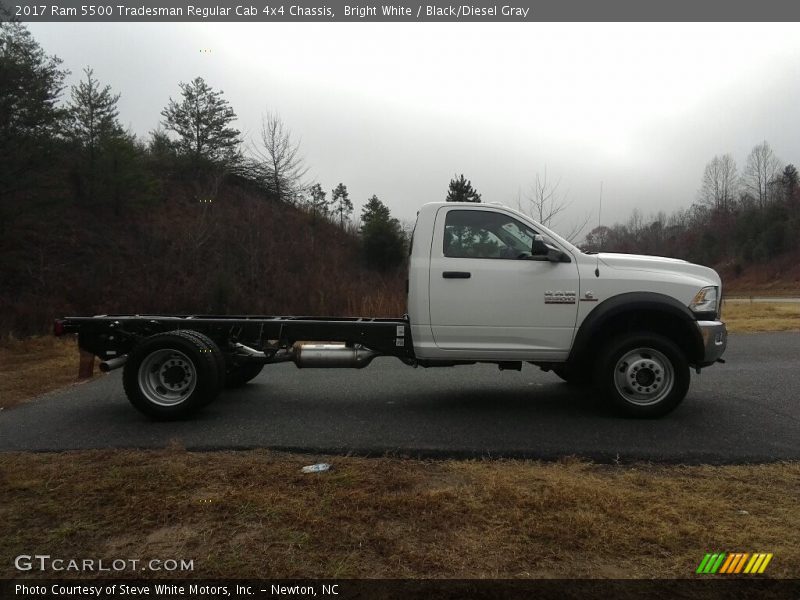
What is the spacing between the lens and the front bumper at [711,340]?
546 cm

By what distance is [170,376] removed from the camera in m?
5.88

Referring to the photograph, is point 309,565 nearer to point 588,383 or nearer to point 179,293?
point 588,383

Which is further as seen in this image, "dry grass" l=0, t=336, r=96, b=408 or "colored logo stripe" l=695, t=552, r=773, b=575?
"dry grass" l=0, t=336, r=96, b=408

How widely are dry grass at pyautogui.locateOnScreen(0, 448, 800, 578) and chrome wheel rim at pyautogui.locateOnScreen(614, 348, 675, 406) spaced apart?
1.33 metres

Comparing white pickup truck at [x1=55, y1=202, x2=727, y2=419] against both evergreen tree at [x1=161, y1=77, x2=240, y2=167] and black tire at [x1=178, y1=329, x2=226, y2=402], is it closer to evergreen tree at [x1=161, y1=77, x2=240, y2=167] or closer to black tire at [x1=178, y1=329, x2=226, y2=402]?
black tire at [x1=178, y1=329, x2=226, y2=402]

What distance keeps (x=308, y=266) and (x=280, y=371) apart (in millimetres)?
23464

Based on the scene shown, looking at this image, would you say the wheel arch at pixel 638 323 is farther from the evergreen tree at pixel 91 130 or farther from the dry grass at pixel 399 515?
the evergreen tree at pixel 91 130

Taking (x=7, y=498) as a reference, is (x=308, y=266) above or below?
above

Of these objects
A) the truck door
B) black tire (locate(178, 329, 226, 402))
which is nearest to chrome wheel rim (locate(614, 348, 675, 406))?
the truck door

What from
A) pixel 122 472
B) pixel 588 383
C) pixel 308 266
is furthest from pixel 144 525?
pixel 308 266

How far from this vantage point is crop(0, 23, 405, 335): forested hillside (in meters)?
21.1

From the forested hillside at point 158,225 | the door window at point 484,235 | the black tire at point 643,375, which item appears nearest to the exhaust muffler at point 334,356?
the door window at point 484,235

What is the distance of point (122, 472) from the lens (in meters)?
4.19

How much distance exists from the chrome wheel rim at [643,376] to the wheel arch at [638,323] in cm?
27
